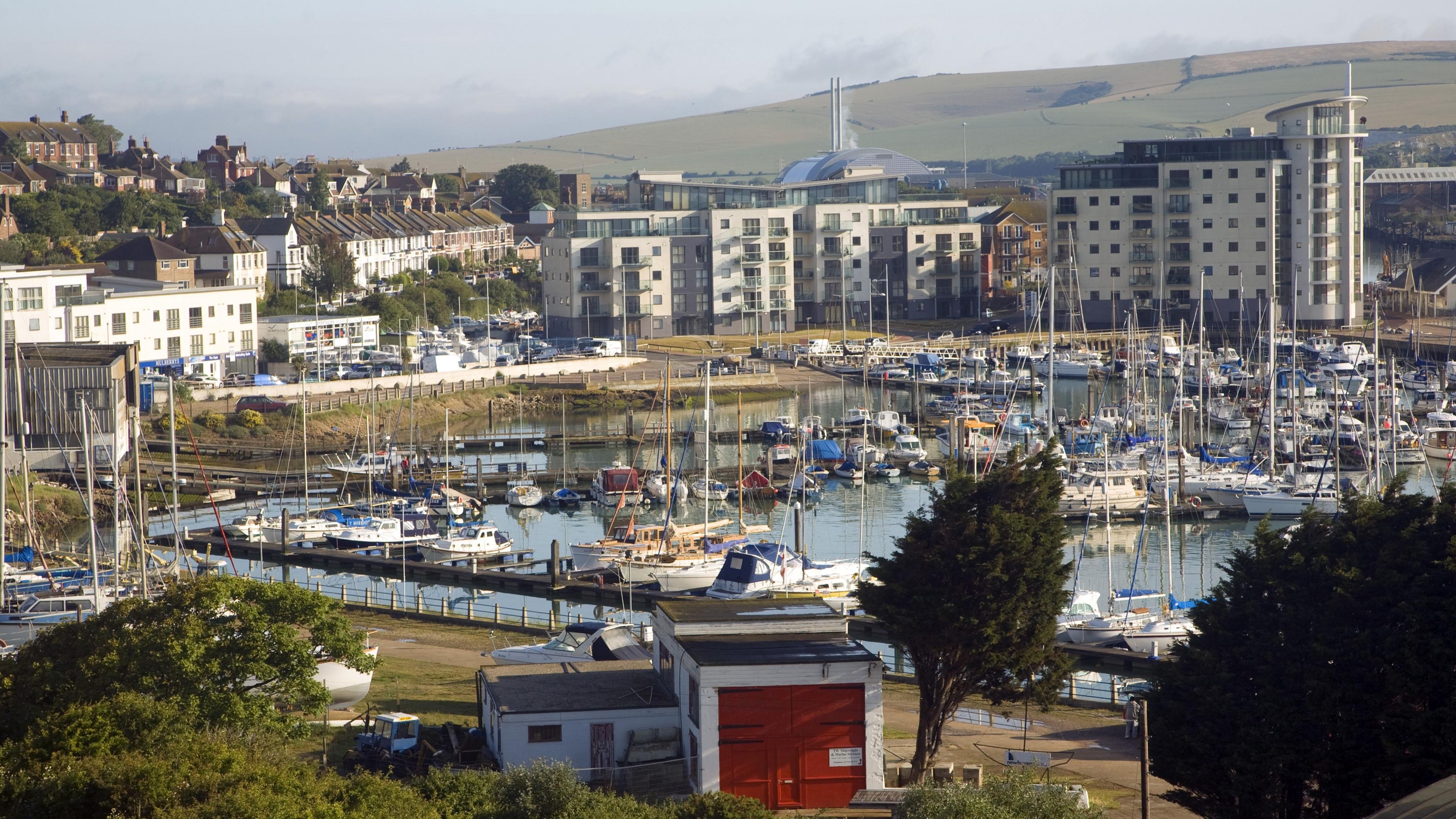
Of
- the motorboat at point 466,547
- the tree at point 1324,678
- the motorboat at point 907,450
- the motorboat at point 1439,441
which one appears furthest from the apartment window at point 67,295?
the tree at point 1324,678

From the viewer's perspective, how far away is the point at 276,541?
37.7m

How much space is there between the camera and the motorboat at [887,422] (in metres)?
53.0

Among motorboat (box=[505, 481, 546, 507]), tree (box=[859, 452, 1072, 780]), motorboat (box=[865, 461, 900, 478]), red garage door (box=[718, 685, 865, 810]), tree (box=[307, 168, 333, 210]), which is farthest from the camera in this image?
tree (box=[307, 168, 333, 210])

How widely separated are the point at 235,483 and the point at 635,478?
11.5 m

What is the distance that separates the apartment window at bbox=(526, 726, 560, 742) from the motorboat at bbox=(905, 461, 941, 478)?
3061cm

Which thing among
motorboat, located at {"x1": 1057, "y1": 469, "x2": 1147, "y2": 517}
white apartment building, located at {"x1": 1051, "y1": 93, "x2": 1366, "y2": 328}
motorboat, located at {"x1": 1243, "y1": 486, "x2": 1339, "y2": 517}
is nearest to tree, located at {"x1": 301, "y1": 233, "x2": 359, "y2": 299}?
white apartment building, located at {"x1": 1051, "y1": 93, "x2": 1366, "y2": 328}

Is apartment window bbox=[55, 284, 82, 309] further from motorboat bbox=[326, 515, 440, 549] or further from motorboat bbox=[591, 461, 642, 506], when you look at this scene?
motorboat bbox=[591, 461, 642, 506]

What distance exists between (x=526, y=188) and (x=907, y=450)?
84.7 metres

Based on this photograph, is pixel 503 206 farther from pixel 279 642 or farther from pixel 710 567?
pixel 279 642

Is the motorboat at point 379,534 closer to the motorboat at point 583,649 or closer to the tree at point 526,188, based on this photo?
the motorboat at point 583,649

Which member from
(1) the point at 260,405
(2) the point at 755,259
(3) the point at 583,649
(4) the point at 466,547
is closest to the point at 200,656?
(3) the point at 583,649

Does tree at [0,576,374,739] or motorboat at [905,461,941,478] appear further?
motorboat at [905,461,941,478]

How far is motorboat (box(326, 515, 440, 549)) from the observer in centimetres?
3744

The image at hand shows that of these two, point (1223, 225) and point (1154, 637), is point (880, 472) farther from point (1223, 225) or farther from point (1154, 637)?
point (1223, 225)
